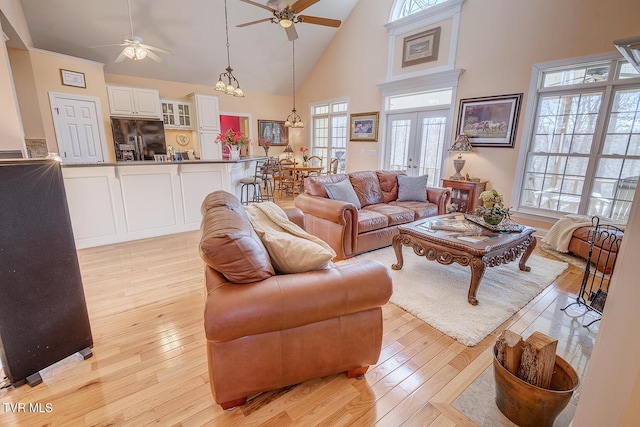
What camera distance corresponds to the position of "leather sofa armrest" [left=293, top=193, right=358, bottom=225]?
2.98 metres

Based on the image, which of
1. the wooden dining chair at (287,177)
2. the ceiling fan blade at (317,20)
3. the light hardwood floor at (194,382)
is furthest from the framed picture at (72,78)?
the light hardwood floor at (194,382)

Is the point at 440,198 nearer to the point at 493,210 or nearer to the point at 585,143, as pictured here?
the point at 493,210

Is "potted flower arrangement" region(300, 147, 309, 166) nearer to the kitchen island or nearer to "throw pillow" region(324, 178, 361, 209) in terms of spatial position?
the kitchen island

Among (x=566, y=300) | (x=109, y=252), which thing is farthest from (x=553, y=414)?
(x=109, y=252)

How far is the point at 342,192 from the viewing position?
3438 mm

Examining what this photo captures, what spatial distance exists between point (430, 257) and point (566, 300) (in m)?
1.15

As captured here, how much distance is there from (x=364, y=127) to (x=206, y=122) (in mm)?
3901

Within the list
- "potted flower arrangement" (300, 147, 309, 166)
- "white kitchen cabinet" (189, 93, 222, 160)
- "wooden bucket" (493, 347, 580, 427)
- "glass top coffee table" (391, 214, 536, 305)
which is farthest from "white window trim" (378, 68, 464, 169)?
"wooden bucket" (493, 347, 580, 427)

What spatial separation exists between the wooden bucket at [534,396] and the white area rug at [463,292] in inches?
21.6

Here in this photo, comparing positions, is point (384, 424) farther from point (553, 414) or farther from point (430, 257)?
point (430, 257)

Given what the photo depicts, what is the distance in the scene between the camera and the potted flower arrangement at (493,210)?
2.65 meters

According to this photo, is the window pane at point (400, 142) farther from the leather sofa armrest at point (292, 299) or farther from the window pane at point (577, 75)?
the leather sofa armrest at point (292, 299)

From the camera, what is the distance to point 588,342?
1.83 meters

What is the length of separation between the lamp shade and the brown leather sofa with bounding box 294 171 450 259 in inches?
46.2
